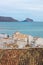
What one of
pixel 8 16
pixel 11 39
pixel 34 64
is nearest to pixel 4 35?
pixel 11 39

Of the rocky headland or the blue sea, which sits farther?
the rocky headland

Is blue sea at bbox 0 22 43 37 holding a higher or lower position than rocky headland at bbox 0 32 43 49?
higher

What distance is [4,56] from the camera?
58.7 inches

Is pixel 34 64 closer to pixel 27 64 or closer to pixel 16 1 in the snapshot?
pixel 27 64

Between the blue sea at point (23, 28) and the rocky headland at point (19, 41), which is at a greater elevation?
the blue sea at point (23, 28)

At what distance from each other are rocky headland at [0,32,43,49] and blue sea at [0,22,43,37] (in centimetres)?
5

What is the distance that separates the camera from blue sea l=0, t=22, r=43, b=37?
139 centimetres

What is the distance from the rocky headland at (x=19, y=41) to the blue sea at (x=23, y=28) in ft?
0.16

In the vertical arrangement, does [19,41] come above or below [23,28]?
below

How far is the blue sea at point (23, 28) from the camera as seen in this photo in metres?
1.39

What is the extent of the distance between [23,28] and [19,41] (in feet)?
0.58

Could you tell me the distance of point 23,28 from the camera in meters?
1.46

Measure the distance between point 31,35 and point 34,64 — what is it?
1.16 feet

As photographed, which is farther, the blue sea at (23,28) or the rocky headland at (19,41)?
the rocky headland at (19,41)
